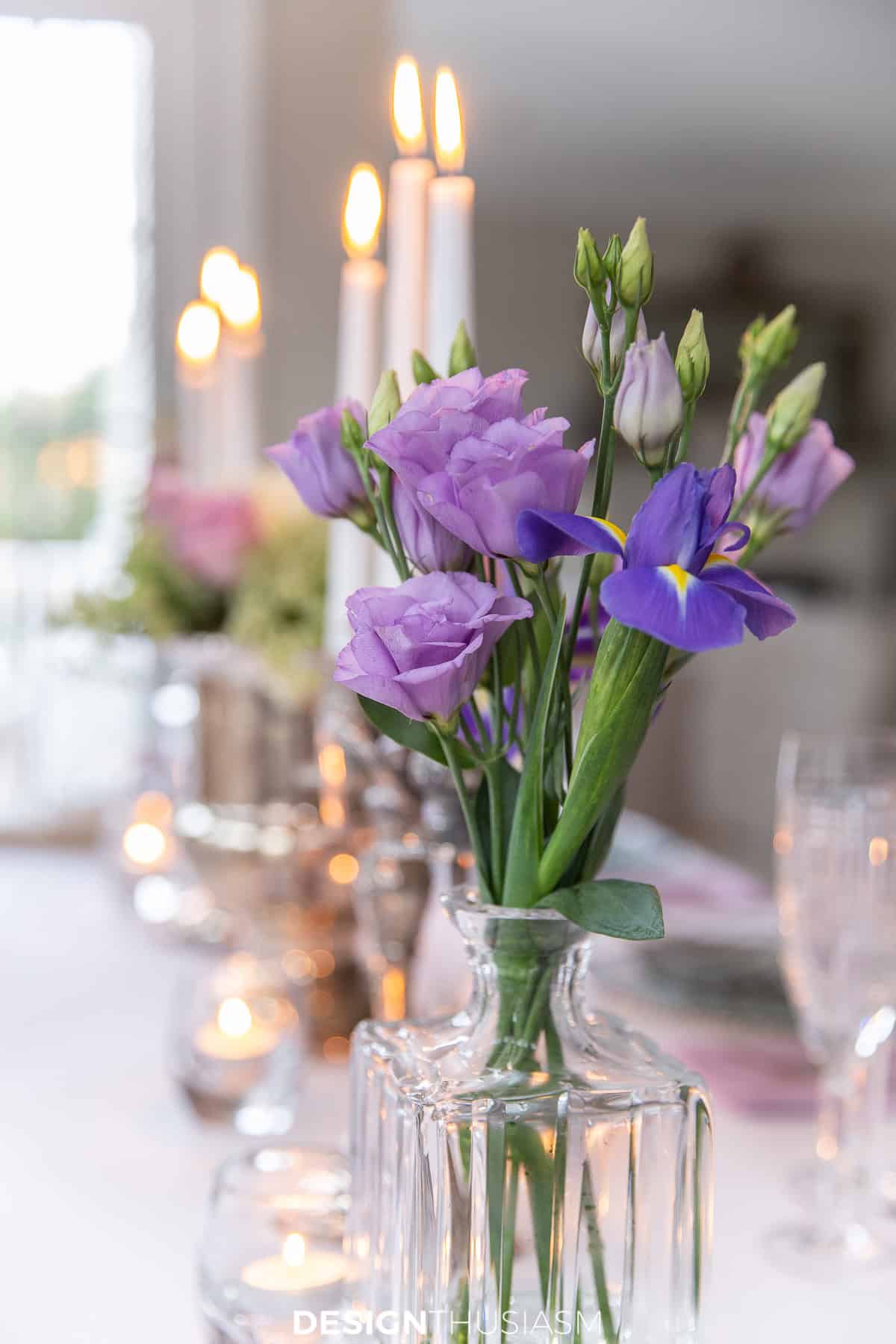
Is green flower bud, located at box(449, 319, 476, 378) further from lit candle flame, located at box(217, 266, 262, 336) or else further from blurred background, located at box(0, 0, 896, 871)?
blurred background, located at box(0, 0, 896, 871)

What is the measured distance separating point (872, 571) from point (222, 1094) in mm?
1929

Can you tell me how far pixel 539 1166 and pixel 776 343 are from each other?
0.92 ft

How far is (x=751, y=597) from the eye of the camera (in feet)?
1.20

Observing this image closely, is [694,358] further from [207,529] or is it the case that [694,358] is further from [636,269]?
[207,529]

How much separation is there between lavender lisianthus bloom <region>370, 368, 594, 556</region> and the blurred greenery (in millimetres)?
2190

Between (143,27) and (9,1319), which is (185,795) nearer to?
(9,1319)

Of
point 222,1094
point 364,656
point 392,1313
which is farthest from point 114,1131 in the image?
point 364,656

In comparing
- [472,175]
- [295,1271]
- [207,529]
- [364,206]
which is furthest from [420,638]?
[472,175]

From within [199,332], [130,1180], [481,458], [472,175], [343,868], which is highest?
[472,175]

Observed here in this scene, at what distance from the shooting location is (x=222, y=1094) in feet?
2.48

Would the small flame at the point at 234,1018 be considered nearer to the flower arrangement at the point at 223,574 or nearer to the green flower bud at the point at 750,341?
the flower arrangement at the point at 223,574

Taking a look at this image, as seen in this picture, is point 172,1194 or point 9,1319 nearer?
point 9,1319

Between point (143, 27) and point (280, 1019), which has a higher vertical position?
point (143, 27)

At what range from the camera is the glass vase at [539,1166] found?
420 mm
